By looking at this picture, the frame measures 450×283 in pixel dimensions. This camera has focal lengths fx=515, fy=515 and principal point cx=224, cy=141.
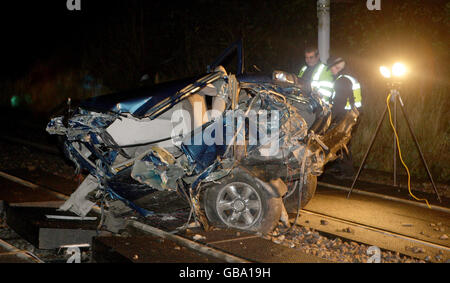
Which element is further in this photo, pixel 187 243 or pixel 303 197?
pixel 303 197

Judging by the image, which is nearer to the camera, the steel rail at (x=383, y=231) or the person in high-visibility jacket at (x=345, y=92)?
the steel rail at (x=383, y=231)

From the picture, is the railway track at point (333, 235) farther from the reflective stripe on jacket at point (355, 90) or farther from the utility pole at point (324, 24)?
the utility pole at point (324, 24)

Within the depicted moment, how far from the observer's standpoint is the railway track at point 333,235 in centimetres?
511

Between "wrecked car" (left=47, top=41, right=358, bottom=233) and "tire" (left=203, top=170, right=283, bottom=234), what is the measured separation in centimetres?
1

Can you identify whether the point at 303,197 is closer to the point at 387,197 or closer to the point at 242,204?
the point at 242,204

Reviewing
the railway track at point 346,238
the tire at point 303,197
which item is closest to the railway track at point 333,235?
the railway track at point 346,238

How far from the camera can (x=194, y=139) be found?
569 centimetres

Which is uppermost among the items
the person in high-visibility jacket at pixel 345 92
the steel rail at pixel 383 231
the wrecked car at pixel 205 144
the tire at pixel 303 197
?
the person in high-visibility jacket at pixel 345 92

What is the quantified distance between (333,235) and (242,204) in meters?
1.19

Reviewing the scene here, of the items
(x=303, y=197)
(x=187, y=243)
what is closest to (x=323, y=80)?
(x=303, y=197)

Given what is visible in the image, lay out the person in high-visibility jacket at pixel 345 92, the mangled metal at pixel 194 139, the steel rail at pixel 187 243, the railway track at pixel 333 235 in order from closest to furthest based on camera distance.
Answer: the steel rail at pixel 187 243
the railway track at pixel 333 235
the mangled metal at pixel 194 139
the person in high-visibility jacket at pixel 345 92

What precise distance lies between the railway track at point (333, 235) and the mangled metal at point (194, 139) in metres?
0.41
